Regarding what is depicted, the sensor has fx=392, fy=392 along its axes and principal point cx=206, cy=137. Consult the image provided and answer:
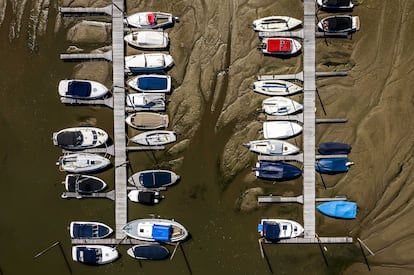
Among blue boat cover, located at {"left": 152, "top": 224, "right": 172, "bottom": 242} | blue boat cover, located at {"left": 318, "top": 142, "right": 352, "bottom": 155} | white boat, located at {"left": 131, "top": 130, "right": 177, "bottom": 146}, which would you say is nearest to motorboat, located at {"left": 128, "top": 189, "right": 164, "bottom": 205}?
blue boat cover, located at {"left": 152, "top": 224, "right": 172, "bottom": 242}

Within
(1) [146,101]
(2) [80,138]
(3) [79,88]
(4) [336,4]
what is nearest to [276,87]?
(4) [336,4]

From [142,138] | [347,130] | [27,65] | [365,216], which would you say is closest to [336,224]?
[365,216]

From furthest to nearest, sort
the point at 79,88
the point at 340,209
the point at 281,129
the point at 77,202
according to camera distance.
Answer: the point at 77,202, the point at 340,209, the point at 281,129, the point at 79,88

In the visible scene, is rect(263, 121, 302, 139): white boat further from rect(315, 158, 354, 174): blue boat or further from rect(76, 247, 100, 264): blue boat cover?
rect(76, 247, 100, 264): blue boat cover

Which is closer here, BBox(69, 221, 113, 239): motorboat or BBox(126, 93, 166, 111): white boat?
BBox(126, 93, 166, 111): white boat

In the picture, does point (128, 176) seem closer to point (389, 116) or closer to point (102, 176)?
point (102, 176)

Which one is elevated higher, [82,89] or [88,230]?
[82,89]

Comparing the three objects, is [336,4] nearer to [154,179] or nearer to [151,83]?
[151,83]
